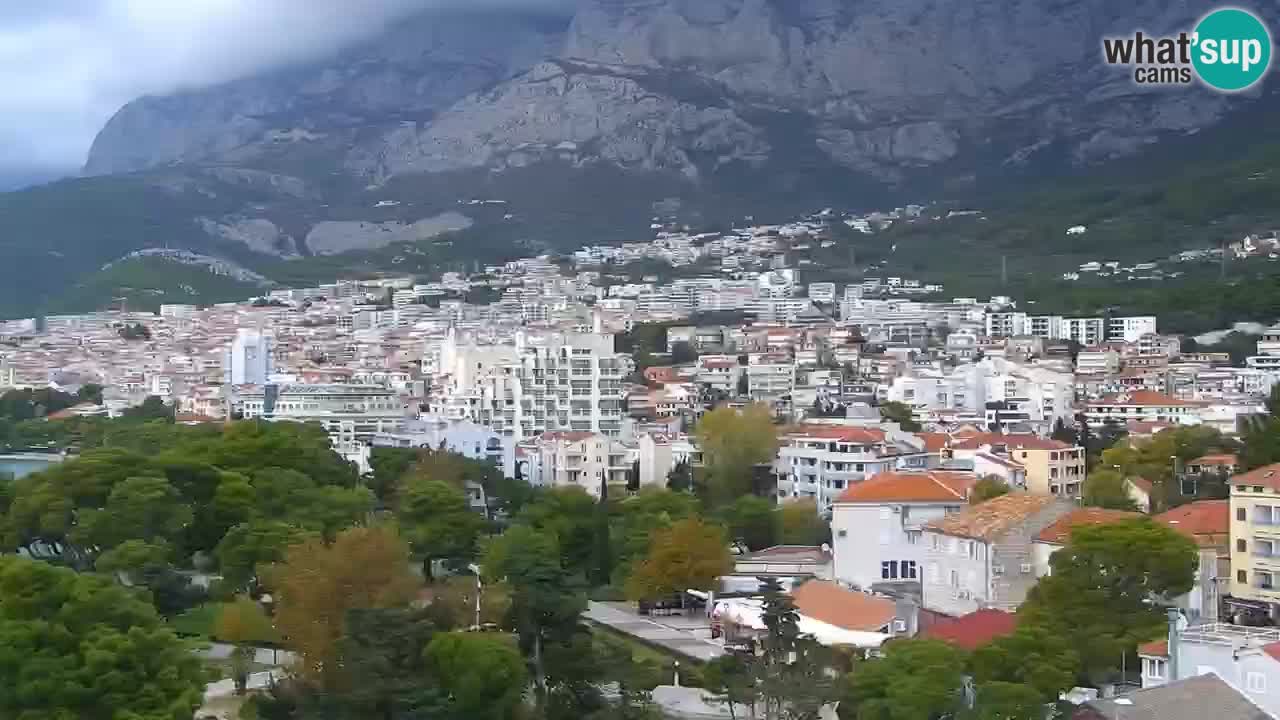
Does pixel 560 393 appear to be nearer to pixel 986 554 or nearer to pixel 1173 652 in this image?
pixel 986 554

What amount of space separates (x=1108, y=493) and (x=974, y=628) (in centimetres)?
804

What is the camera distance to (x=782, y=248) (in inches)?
3127

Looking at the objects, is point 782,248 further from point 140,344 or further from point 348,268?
point 140,344

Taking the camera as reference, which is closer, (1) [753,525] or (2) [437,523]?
(2) [437,523]

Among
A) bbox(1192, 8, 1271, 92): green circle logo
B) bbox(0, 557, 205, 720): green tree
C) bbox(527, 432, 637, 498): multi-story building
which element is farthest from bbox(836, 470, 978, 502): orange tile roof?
bbox(1192, 8, 1271, 92): green circle logo

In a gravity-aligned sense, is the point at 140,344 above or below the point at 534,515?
above

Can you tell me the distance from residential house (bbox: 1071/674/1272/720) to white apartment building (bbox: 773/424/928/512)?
13.9 meters

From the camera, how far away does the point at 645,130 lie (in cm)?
9544

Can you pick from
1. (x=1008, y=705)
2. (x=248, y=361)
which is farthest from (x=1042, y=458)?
(x=248, y=361)

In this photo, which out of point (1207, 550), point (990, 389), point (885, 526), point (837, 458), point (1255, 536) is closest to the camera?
point (1255, 536)

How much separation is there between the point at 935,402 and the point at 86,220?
197 ft

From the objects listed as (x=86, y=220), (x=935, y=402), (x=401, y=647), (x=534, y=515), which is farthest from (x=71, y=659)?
(x=86, y=220)

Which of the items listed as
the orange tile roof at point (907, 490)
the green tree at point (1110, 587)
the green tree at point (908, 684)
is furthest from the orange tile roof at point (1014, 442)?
the green tree at point (908, 684)

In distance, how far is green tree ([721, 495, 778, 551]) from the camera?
26.3m
